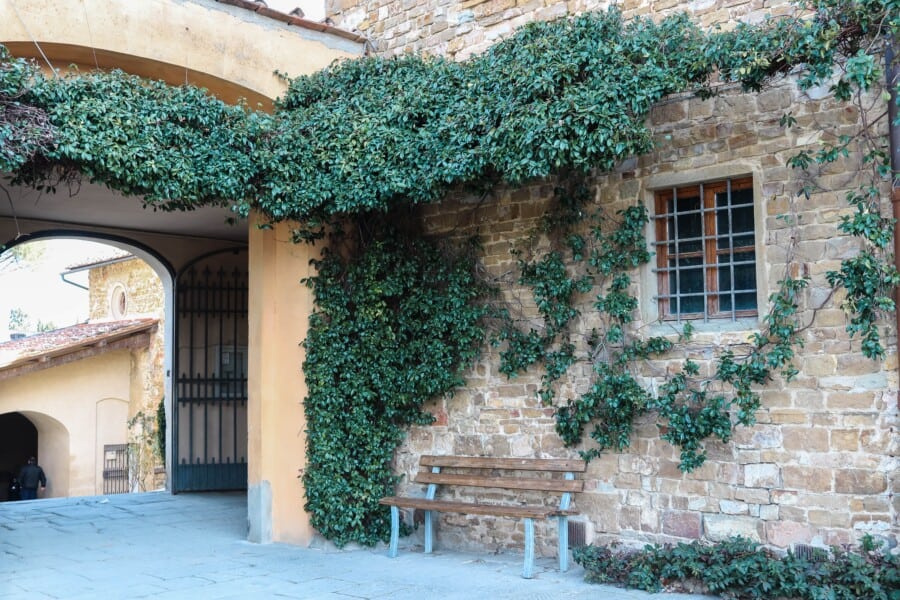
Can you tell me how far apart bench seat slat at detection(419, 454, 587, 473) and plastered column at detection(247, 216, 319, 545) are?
1.21m

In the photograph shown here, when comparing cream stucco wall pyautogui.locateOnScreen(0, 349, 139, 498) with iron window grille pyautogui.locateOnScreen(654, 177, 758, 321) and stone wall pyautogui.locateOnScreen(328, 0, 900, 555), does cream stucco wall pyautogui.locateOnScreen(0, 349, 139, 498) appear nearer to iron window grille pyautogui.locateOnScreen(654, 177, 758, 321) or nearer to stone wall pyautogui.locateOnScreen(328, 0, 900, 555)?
stone wall pyautogui.locateOnScreen(328, 0, 900, 555)

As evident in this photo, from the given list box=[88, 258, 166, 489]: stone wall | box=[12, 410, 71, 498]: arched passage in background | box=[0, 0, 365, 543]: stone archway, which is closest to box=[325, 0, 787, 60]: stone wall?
box=[0, 0, 365, 543]: stone archway

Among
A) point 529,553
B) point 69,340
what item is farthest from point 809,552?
point 69,340

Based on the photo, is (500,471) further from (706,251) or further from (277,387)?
(706,251)

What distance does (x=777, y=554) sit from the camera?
225 inches

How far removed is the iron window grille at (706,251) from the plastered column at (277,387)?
127 inches

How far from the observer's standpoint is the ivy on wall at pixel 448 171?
5621 millimetres

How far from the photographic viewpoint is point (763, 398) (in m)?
5.88

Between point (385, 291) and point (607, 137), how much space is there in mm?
2687

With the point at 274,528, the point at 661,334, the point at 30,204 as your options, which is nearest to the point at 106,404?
the point at 30,204

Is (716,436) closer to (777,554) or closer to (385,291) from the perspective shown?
(777,554)

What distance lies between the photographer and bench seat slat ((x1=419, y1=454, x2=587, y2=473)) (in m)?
6.68

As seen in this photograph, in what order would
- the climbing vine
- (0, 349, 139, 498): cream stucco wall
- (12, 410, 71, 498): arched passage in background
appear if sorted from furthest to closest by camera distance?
(12, 410, 71, 498): arched passage in background < (0, 349, 139, 498): cream stucco wall < the climbing vine

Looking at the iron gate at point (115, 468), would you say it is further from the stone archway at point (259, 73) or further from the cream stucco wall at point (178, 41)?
the cream stucco wall at point (178, 41)
